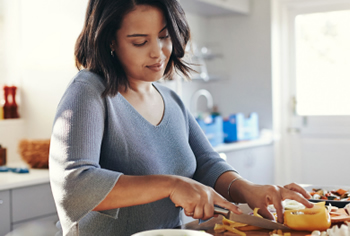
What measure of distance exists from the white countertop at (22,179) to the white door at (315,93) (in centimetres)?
249

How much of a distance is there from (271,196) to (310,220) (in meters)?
0.14

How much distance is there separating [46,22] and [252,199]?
2134 millimetres

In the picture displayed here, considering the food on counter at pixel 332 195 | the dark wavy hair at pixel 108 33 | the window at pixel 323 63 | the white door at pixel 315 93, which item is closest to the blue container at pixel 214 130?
the white door at pixel 315 93

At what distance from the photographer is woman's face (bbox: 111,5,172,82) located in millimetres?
1099

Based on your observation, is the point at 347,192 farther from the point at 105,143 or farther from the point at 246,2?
the point at 246,2

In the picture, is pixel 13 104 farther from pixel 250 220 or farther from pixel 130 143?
pixel 250 220

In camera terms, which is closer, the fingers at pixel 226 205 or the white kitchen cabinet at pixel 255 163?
the fingers at pixel 226 205

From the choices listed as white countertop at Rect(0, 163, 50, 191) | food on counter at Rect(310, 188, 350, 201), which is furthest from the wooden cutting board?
white countertop at Rect(0, 163, 50, 191)

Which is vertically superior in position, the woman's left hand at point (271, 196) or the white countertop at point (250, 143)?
the woman's left hand at point (271, 196)

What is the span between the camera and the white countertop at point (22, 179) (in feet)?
6.31

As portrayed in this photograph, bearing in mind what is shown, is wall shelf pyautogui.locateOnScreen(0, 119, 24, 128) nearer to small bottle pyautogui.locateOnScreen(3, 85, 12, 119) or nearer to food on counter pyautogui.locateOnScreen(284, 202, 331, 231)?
small bottle pyautogui.locateOnScreen(3, 85, 12, 119)

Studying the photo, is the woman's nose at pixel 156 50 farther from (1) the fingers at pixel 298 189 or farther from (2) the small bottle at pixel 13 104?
(2) the small bottle at pixel 13 104

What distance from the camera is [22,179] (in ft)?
6.66

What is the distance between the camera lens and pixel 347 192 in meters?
1.25
